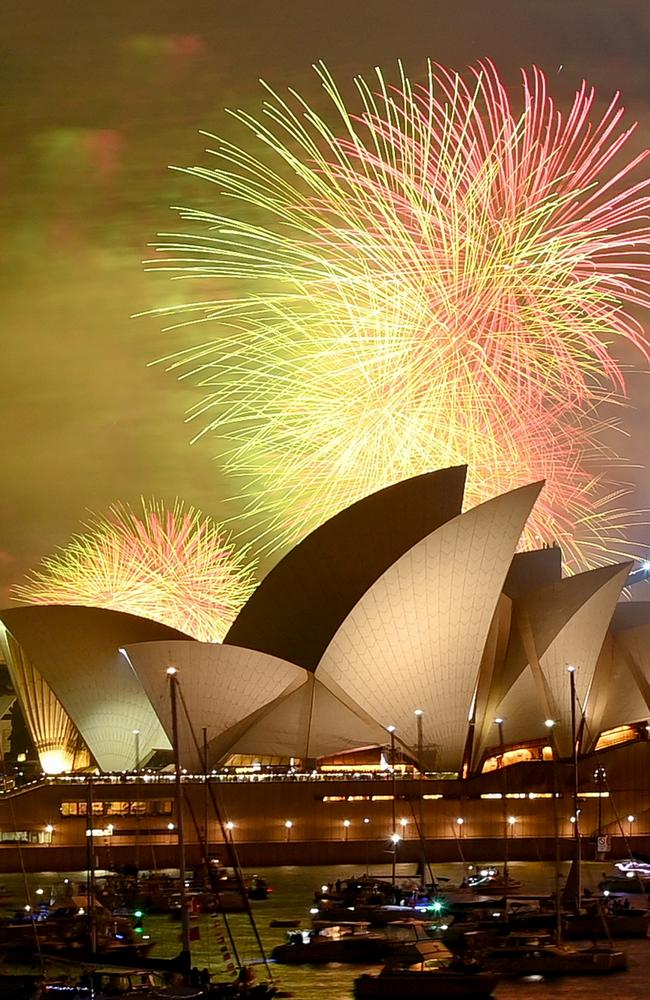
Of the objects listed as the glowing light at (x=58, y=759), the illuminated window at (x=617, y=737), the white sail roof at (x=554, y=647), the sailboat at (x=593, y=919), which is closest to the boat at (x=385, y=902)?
the sailboat at (x=593, y=919)

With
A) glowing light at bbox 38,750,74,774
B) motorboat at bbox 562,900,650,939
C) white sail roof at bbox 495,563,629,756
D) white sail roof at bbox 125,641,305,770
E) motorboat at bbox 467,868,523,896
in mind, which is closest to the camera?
motorboat at bbox 562,900,650,939

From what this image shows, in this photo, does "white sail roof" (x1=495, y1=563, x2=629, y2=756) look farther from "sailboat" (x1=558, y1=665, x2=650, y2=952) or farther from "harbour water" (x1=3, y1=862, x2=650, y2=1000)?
"sailboat" (x1=558, y1=665, x2=650, y2=952)

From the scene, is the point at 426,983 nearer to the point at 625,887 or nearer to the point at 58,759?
the point at 625,887

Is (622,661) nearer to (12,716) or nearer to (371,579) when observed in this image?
Result: (371,579)

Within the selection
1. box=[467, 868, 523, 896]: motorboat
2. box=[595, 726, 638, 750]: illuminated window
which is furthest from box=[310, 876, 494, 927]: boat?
box=[595, 726, 638, 750]: illuminated window

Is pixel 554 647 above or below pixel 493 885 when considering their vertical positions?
above

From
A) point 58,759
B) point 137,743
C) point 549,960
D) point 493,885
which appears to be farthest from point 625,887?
point 58,759
